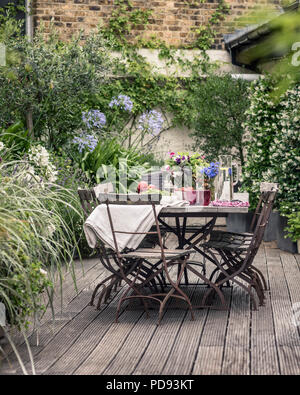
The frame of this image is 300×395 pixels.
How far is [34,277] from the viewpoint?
10.5ft

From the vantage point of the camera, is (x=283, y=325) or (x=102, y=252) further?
(x=102, y=252)

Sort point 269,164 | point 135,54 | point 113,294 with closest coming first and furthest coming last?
point 113,294
point 269,164
point 135,54

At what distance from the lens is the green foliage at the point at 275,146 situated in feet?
21.2

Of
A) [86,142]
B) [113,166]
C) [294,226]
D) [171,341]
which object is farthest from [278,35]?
[113,166]

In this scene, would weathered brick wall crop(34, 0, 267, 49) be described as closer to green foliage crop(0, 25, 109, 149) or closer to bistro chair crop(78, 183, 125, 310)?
green foliage crop(0, 25, 109, 149)

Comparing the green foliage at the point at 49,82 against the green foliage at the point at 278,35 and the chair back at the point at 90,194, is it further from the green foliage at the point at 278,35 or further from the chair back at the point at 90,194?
the green foliage at the point at 278,35

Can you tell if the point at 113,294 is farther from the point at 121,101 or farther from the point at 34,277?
the point at 121,101

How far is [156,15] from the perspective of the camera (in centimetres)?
971

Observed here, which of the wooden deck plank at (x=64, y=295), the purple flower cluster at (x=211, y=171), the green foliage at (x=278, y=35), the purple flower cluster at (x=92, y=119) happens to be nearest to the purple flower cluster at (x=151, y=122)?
the purple flower cluster at (x=92, y=119)

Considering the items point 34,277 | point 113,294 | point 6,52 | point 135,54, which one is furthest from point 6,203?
point 135,54

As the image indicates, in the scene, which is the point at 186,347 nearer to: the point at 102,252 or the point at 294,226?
the point at 102,252

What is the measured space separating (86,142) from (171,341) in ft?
13.3

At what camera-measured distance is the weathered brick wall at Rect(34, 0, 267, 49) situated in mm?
9500

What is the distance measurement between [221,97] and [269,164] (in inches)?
64.3
